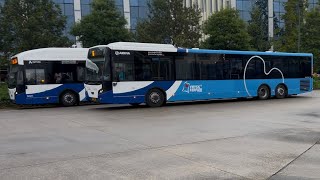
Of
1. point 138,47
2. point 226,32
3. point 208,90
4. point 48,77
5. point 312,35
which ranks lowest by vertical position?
point 208,90

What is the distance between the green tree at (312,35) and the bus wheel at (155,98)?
95.2 feet

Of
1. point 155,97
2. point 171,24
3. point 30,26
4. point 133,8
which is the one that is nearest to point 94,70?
point 155,97

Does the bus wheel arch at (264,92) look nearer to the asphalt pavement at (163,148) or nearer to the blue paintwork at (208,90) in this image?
the blue paintwork at (208,90)

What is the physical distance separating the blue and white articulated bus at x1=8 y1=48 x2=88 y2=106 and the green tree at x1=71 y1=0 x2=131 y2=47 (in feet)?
33.0

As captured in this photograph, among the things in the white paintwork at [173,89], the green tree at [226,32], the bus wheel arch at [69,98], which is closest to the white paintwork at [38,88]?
the bus wheel arch at [69,98]

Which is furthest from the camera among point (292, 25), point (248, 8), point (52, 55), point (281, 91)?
point (248, 8)

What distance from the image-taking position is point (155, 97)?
20.4m

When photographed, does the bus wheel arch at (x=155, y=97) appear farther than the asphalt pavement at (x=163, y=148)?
Yes

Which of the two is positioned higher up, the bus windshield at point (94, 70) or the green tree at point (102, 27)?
the green tree at point (102, 27)

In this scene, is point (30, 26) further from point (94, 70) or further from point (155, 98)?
point (155, 98)

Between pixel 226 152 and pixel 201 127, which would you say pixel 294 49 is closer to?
pixel 201 127

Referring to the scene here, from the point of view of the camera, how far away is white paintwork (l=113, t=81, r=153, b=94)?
1928 cm

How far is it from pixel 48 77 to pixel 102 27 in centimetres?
1186

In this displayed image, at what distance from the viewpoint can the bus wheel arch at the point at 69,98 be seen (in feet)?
74.5
